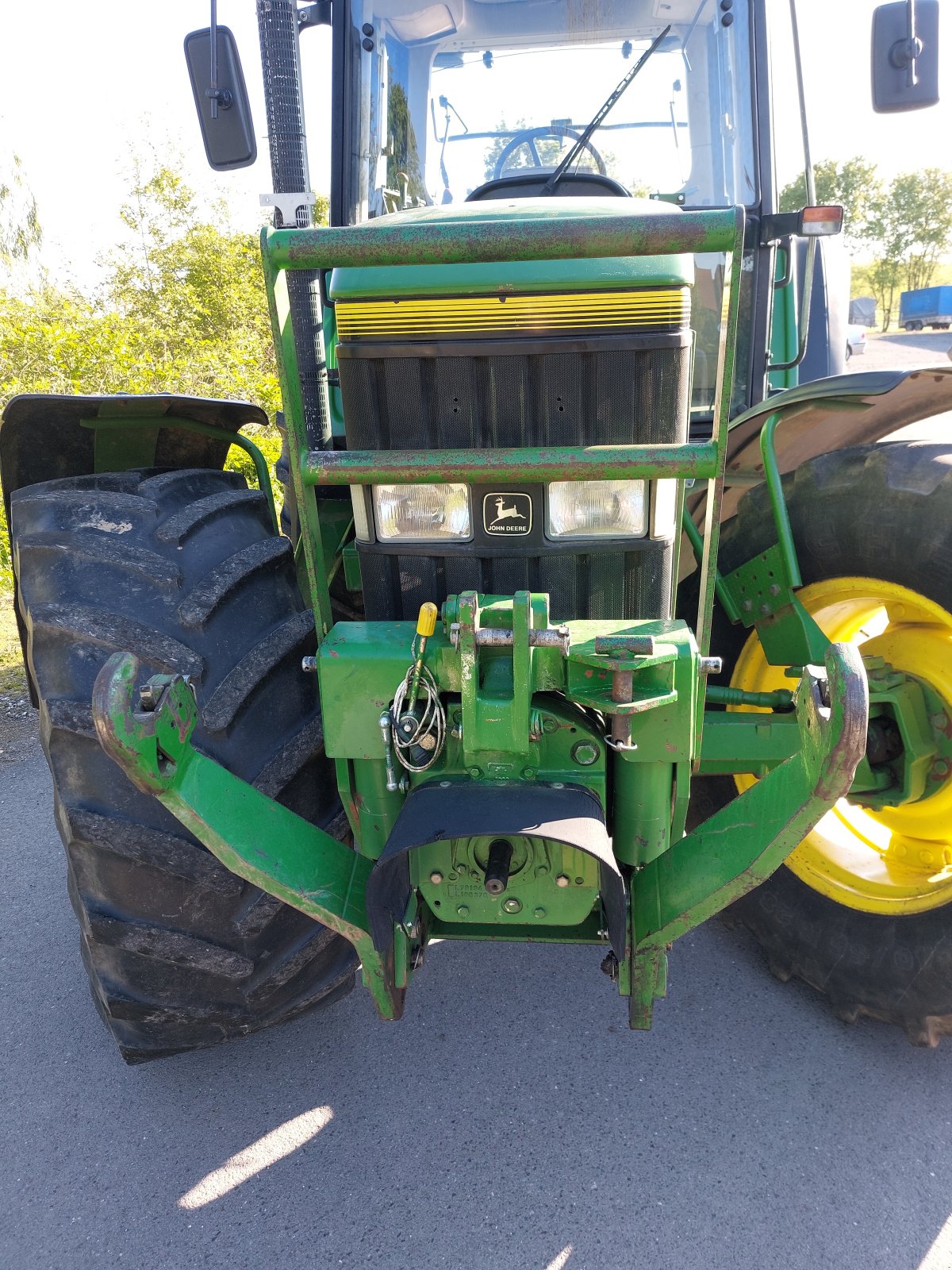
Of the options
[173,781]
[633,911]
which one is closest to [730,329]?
[633,911]

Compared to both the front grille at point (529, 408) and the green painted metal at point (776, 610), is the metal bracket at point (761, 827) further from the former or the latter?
the green painted metal at point (776, 610)

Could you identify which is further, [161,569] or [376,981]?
[161,569]

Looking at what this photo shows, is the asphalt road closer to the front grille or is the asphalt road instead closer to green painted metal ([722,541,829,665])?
green painted metal ([722,541,829,665])

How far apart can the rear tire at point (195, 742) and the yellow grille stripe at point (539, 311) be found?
0.68 meters

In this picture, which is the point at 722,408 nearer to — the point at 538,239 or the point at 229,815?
the point at 538,239

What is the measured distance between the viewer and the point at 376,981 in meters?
1.66

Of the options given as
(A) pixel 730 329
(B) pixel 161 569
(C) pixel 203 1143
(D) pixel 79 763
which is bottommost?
(C) pixel 203 1143

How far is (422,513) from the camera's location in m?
1.75

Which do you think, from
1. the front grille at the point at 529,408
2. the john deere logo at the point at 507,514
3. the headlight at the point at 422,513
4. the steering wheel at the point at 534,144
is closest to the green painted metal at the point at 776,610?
the front grille at the point at 529,408

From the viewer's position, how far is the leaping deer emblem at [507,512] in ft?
5.64

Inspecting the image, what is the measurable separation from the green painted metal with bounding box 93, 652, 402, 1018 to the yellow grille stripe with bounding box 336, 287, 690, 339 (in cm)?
78

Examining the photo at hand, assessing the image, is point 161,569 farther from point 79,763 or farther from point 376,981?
point 376,981

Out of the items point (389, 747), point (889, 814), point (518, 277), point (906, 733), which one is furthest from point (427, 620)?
point (889, 814)

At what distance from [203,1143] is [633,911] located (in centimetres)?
114
